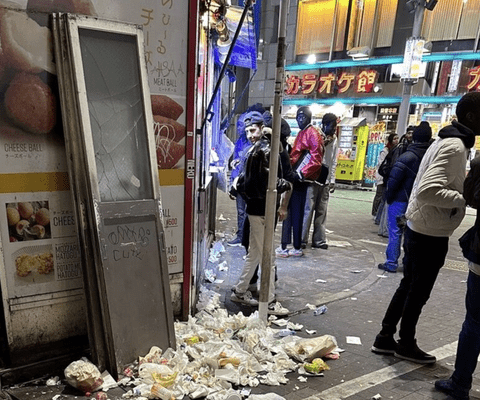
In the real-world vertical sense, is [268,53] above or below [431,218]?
above

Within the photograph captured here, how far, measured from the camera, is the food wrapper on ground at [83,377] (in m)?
2.73

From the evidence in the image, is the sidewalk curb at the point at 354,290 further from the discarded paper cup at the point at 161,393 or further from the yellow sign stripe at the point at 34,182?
the yellow sign stripe at the point at 34,182

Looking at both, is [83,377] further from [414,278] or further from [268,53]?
[268,53]

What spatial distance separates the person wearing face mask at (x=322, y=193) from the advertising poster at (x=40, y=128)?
13.3ft

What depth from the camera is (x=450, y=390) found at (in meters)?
2.98

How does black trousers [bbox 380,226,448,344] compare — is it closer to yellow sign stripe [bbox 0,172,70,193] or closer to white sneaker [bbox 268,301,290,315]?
white sneaker [bbox 268,301,290,315]

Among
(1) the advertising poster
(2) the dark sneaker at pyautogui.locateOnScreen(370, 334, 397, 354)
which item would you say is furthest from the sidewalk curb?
(1) the advertising poster

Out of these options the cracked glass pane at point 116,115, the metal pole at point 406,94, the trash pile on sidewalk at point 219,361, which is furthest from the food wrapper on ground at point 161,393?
the metal pole at point 406,94

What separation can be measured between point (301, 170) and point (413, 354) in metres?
3.48

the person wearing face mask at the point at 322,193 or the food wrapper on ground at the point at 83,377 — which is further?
the person wearing face mask at the point at 322,193

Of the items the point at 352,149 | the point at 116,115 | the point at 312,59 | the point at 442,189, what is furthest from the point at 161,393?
the point at 312,59

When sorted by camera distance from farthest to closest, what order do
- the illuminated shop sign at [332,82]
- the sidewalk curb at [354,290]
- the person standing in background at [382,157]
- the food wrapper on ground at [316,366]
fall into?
1. the illuminated shop sign at [332,82]
2. the person standing in background at [382,157]
3. the sidewalk curb at [354,290]
4. the food wrapper on ground at [316,366]

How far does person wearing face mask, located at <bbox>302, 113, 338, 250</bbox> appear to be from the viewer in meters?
6.89

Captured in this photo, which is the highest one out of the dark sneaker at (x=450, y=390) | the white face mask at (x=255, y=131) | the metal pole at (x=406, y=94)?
the metal pole at (x=406, y=94)
